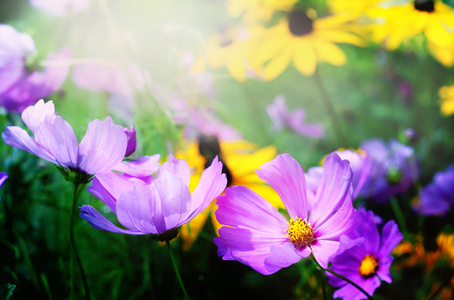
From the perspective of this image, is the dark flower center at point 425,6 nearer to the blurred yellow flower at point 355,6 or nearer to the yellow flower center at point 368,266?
the blurred yellow flower at point 355,6

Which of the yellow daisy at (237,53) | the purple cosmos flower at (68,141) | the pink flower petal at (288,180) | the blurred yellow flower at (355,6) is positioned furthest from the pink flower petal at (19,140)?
the blurred yellow flower at (355,6)

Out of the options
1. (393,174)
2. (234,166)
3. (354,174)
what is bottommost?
(393,174)

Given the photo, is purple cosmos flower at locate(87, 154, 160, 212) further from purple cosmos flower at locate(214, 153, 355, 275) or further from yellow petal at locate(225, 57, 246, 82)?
yellow petal at locate(225, 57, 246, 82)

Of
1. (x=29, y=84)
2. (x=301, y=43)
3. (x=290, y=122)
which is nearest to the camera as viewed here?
(x=29, y=84)

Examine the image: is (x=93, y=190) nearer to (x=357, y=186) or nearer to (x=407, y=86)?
(x=357, y=186)

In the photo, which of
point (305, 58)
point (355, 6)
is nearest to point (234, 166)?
point (305, 58)

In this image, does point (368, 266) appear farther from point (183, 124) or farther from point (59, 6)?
point (59, 6)

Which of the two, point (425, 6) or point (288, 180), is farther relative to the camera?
point (425, 6)

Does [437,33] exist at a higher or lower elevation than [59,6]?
lower
